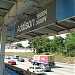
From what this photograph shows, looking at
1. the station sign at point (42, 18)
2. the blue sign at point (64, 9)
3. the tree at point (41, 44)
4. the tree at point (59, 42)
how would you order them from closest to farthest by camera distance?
the blue sign at point (64, 9) → the station sign at point (42, 18) → the tree at point (59, 42) → the tree at point (41, 44)

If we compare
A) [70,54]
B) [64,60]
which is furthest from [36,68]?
[70,54]

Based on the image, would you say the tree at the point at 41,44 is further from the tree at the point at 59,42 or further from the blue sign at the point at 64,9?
the blue sign at the point at 64,9

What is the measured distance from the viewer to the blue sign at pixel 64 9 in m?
5.63

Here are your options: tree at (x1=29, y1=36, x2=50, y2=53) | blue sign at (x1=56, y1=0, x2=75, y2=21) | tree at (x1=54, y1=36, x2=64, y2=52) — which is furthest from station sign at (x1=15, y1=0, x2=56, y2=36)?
tree at (x1=29, y1=36, x2=50, y2=53)

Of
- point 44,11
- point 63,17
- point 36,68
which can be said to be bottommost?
point 36,68

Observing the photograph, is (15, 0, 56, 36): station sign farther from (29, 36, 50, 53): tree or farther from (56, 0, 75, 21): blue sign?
(29, 36, 50, 53): tree

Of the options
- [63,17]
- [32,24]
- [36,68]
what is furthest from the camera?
[36,68]

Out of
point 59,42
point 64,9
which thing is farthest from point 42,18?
point 59,42

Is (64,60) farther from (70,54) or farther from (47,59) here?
(47,59)

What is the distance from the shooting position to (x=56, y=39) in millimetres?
99875

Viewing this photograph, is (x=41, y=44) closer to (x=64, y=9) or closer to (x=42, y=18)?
(x=42, y=18)

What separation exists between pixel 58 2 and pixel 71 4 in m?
0.89

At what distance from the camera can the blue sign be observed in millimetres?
5634

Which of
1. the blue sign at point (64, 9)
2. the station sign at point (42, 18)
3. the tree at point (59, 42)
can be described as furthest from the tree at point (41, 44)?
the blue sign at point (64, 9)
